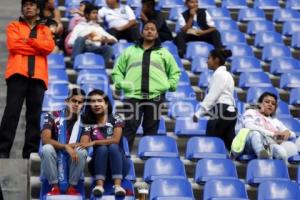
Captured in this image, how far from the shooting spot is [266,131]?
39.8 ft

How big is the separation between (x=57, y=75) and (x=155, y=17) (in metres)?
2.18

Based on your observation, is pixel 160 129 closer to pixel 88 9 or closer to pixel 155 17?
pixel 88 9

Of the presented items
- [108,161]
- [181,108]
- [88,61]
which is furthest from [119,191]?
[88,61]

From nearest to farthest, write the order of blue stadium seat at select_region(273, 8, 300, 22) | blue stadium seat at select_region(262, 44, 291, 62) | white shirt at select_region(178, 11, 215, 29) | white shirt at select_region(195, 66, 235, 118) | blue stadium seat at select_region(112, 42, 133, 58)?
white shirt at select_region(195, 66, 235, 118) → blue stadium seat at select_region(112, 42, 133, 58) → white shirt at select_region(178, 11, 215, 29) → blue stadium seat at select_region(262, 44, 291, 62) → blue stadium seat at select_region(273, 8, 300, 22)

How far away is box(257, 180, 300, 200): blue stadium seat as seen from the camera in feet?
36.9

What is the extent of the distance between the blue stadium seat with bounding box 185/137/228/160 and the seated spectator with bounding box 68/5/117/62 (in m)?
2.46

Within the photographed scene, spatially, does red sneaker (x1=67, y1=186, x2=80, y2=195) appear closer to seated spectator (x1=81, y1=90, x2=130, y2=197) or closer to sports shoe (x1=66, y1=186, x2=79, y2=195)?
sports shoe (x1=66, y1=186, x2=79, y2=195)

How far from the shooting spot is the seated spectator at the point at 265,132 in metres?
12.0

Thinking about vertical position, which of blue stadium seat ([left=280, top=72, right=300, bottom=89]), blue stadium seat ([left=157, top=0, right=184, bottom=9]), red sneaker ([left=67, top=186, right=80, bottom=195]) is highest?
blue stadium seat ([left=157, top=0, right=184, bottom=9])

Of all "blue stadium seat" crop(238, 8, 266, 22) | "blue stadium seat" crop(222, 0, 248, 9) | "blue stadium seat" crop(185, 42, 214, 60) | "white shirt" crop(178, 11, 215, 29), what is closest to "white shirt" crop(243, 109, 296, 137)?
"blue stadium seat" crop(185, 42, 214, 60)

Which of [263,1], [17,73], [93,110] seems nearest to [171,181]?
[93,110]

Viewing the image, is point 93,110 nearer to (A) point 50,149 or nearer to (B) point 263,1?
(A) point 50,149

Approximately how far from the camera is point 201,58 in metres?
14.5

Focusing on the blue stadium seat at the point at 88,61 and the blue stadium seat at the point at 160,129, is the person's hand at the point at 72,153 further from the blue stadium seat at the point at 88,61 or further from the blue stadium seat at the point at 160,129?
the blue stadium seat at the point at 88,61
